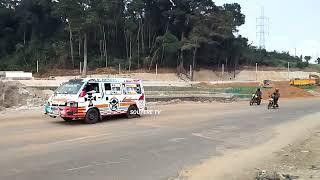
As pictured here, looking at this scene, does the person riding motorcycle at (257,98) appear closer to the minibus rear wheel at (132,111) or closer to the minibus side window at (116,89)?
the minibus rear wheel at (132,111)

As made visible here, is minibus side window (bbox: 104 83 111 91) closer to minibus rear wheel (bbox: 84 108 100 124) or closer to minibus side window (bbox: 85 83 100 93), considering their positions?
minibus side window (bbox: 85 83 100 93)

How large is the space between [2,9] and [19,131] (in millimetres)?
81766

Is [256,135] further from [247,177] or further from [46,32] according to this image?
[46,32]

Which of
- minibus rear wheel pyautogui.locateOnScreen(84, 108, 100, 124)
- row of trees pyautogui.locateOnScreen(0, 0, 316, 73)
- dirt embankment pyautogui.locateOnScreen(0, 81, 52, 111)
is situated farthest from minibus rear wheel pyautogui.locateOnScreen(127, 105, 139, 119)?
row of trees pyautogui.locateOnScreen(0, 0, 316, 73)

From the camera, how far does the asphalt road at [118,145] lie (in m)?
11.7

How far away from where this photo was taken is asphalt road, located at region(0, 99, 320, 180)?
11.7 meters

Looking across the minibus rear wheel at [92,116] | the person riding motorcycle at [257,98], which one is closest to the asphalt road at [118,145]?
the minibus rear wheel at [92,116]

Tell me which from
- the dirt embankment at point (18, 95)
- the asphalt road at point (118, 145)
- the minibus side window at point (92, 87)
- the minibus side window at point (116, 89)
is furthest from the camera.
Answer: the dirt embankment at point (18, 95)

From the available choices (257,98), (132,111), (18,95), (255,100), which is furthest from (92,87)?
(255,100)

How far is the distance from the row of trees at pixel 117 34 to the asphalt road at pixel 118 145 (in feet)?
203

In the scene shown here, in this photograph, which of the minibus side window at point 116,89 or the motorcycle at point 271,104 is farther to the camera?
the motorcycle at point 271,104

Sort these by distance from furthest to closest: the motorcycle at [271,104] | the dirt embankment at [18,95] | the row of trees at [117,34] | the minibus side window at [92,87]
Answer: the row of trees at [117,34] < the dirt embankment at [18,95] < the motorcycle at [271,104] < the minibus side window at [92,87]

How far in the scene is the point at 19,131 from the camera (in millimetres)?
18938

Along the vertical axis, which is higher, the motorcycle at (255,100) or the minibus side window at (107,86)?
the minibus side window at (107,86)
